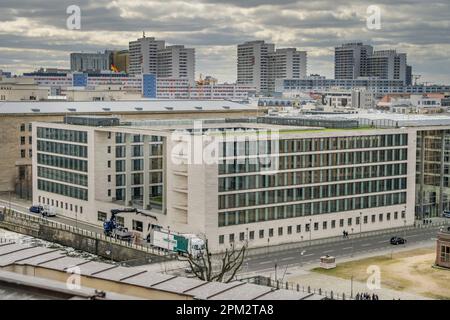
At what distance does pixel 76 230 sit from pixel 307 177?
1834 centimetres

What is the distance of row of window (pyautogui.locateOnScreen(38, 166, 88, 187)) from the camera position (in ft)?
212

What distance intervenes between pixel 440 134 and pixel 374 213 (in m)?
13.1

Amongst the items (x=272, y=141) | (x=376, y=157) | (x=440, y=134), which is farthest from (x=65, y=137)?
(x=440, y=134)

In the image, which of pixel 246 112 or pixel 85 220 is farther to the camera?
pixel 246 112

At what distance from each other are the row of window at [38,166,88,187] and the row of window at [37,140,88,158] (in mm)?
1703

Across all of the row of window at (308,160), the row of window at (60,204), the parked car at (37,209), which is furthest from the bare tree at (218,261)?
the parked car at (37,209)

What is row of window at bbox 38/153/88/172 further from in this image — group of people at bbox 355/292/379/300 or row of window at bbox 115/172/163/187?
group of people at bbox 355/292/379/300

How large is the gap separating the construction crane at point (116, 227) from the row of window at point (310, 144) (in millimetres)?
8497

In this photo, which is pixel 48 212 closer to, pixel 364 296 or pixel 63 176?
pixel 63 176

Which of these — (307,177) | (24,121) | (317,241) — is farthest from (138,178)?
(24,121)

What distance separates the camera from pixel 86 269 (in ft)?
74.5

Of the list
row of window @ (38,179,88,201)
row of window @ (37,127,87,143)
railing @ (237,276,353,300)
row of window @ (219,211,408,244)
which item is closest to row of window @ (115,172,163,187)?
row of window @ (38,179,88,201)

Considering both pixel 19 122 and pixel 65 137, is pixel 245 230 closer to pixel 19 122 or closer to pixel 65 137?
pixel 65 137

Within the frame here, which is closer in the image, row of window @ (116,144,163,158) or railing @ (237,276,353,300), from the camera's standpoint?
railing @ (237,276,353,300)
